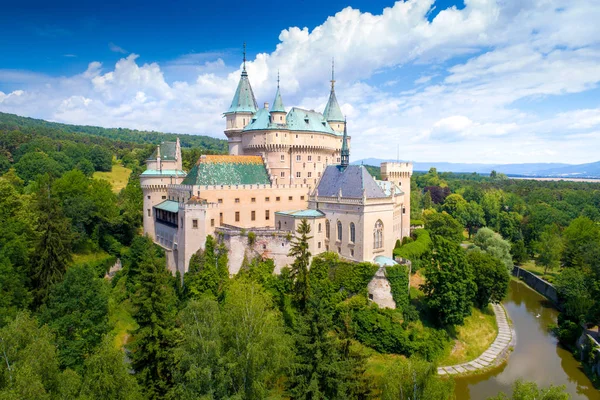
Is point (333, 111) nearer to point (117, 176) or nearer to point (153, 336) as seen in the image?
point (153, 336)

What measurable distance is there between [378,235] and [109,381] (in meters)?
27.6

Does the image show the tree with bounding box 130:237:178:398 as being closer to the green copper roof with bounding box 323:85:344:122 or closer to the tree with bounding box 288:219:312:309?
the tree with bounding box 288:219:312:309

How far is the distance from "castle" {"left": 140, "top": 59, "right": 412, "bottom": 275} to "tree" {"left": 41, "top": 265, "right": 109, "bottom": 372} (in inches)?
430

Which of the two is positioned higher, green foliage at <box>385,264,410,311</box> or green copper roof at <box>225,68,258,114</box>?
green copper roof at <box>225,68,258,114</box>

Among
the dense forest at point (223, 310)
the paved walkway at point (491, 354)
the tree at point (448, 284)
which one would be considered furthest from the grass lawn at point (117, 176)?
the paved walkway at point (491, 354)

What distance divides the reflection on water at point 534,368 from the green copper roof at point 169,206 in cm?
3219

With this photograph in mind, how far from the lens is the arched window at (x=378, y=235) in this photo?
40562 millimetres

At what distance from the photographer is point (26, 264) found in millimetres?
Result: 39188

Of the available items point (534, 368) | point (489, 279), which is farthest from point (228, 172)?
point (534, 368)

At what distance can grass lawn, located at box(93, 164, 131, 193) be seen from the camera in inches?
3675

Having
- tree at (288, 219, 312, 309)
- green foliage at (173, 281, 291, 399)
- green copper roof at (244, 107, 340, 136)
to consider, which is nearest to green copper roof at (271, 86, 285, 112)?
green copper roof at (244, 107, 340, 136)

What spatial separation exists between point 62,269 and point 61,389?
22.7 metres

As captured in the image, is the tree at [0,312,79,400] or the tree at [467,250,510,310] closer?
the tree at [0,312,79,400]

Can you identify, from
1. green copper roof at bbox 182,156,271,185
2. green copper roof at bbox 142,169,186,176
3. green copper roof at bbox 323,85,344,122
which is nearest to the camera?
green copper roof at bbox 182,156,271,185
